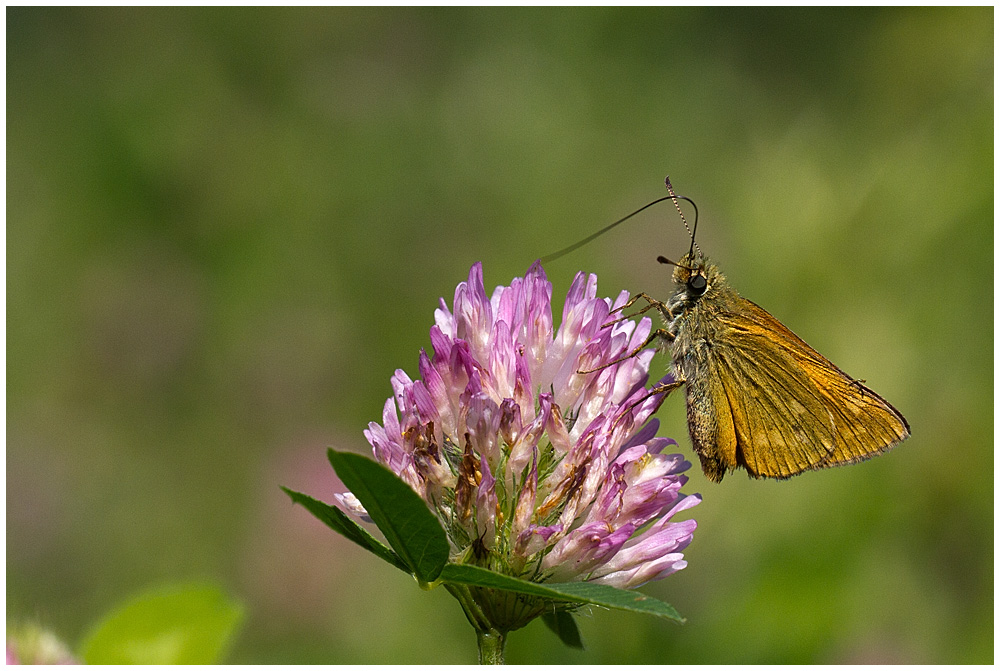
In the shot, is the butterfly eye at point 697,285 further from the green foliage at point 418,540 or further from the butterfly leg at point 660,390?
the green foliage at point 418,540

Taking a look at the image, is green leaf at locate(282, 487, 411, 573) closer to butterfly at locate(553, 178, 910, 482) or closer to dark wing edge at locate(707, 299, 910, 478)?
butterfly at locate(553, 178, 910, 482)

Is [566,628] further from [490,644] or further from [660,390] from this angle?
[660,390]

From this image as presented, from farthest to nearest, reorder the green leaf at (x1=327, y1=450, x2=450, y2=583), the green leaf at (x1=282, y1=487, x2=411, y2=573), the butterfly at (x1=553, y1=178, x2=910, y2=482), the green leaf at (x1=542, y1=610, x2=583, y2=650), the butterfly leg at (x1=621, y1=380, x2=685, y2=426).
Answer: the butterfly at (x1=553, y1=178, x2=910, y2=482) → the green leaf at (x1=542, y1=610, x2=583, y2=650) → the butterfly leg at (x1=621, y1=380, x2=685, y2=426) → the green leaf at (x1=282, y1=487, x2=411, y2=573) → the green leaf at (x1=327, y1=450, x2=450, y2=583)

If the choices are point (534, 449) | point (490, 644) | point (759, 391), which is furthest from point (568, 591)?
point (759, 391)

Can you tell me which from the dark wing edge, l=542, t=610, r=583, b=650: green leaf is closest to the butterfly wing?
the dark wing edge

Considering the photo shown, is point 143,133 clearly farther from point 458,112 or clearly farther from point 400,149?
point 458,112

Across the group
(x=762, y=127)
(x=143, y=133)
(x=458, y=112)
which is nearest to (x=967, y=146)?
(x=762, y=127)

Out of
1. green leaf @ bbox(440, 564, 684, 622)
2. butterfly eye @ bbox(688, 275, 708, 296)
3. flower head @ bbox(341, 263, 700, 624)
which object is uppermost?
butterfly eye @ bbox(688, 275, 708, 296)

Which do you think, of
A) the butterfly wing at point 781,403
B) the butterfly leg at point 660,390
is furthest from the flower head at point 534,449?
the butterfly wing at point 781,403
